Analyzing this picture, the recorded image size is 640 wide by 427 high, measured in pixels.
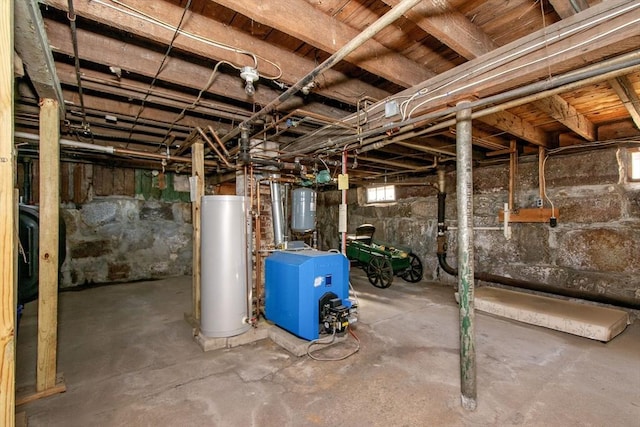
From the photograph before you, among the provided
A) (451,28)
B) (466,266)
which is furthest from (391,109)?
(466,266)

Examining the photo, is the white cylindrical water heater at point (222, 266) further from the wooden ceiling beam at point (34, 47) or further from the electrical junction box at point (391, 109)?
the electrical junction box at point (391, 109)

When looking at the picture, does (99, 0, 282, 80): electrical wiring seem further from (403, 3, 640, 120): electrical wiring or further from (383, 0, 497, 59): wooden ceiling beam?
(403, 3, 640, 120): electrical wiring

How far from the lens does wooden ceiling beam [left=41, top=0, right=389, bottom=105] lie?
1.49 metres

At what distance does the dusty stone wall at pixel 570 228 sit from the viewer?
334 cm

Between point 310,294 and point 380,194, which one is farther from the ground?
point 380,194

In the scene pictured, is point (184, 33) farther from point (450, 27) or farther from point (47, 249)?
point (47, 249)

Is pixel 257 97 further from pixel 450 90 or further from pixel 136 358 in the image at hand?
pixel 136 358

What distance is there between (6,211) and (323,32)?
1605 millimetres

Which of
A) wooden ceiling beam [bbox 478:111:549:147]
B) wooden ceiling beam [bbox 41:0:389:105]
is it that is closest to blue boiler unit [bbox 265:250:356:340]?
wooden ceiling beam [bbox 41:0:389:105]

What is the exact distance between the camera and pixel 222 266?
2.72 m

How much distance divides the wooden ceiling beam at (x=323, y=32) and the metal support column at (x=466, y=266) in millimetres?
576

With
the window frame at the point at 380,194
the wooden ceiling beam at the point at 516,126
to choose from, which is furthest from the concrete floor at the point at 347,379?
the window frame at the point at 380,194

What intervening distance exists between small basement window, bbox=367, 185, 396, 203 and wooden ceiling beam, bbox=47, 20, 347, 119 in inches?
159

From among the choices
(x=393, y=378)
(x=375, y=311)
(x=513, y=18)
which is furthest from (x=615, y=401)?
(x=513, y=18)
